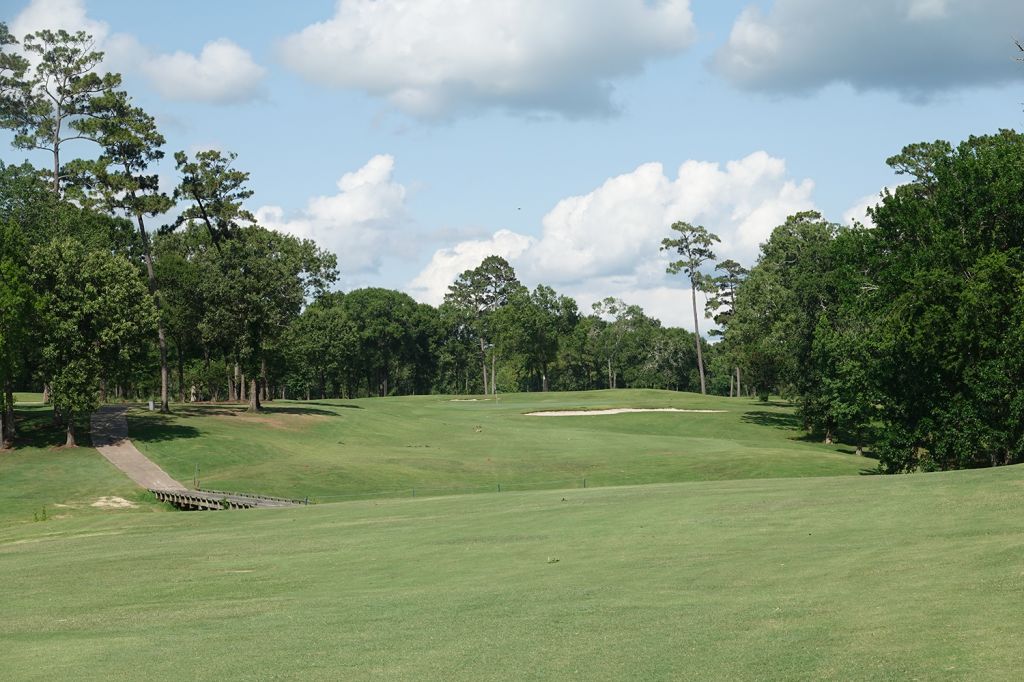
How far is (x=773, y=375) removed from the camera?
90.4 metres

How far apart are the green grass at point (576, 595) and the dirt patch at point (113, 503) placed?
18439 mm

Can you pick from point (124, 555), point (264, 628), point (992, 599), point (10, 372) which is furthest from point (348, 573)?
point (10, 372)

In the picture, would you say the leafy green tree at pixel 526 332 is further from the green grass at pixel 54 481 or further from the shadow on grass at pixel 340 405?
the green grass at pixel 54 481

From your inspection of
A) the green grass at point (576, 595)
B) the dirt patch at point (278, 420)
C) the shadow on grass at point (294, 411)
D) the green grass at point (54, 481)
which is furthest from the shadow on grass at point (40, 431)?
the green grass at point (576, 595)

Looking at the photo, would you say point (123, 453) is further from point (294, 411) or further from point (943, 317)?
point (943, 317)

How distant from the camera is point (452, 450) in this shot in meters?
72.5

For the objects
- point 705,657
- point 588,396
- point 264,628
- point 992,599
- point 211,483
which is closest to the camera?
point 705,657

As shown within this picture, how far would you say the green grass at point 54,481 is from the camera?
163 feet

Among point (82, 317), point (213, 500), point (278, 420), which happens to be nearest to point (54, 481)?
point (82, 317)

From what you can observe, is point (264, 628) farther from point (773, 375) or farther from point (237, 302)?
point (773, 375)

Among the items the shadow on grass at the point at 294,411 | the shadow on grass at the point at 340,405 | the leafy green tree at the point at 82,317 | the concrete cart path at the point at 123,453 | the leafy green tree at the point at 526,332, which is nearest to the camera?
the concrete cart path at the point at 123,453

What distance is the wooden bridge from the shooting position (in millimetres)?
47188

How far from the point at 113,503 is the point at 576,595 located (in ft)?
134

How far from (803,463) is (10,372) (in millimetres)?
51725
